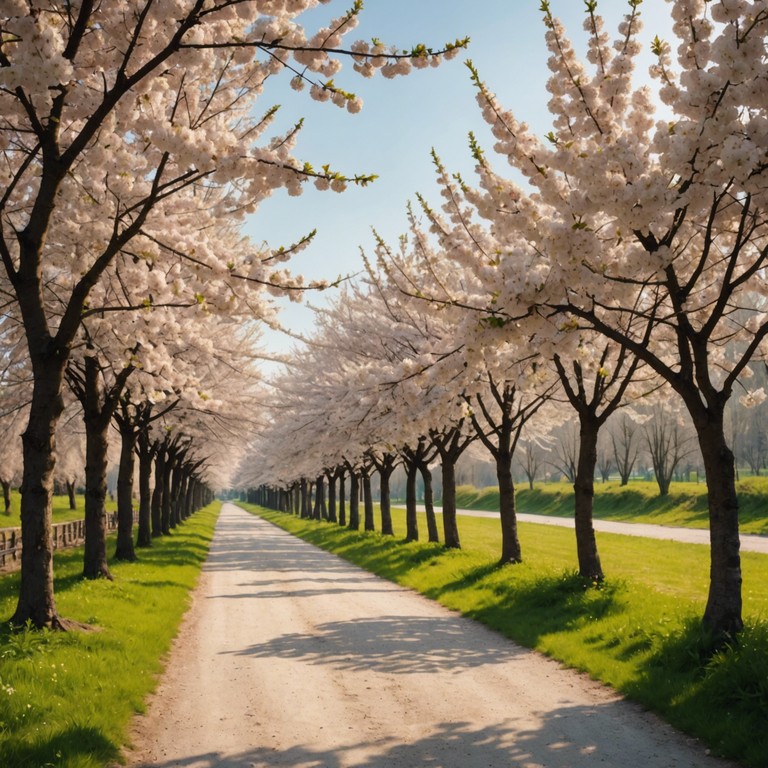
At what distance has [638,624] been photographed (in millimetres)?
10344

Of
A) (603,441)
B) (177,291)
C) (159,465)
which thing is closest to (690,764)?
(177,291)

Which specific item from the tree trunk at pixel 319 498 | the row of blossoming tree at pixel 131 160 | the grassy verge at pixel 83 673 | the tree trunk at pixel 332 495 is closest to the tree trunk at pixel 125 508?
the grassy verge at pixel 83 673

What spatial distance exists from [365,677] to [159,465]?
26383 millimetres

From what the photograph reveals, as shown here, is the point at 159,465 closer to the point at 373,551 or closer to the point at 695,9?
the point at 373,551

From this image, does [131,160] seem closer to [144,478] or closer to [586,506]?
[586,506]

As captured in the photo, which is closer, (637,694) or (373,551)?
(637,694)

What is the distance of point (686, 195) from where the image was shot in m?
7.41

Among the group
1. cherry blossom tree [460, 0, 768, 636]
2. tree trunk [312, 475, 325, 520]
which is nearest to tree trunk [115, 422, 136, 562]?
cherry blossom tree [460, 0, 768, 636]

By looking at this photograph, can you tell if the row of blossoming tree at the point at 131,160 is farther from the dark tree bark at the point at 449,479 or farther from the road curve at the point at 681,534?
the road curve at the point at 681,534

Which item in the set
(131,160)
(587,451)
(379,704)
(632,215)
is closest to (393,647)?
(379,704)

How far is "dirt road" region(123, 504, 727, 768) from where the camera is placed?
627 centimetres

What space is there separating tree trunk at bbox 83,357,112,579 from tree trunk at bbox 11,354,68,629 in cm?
627

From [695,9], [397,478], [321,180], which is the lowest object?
[397,478]

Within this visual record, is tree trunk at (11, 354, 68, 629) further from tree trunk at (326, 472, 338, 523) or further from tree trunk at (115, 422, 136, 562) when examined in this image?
tree trunk at (326, 472, 338, 523)
